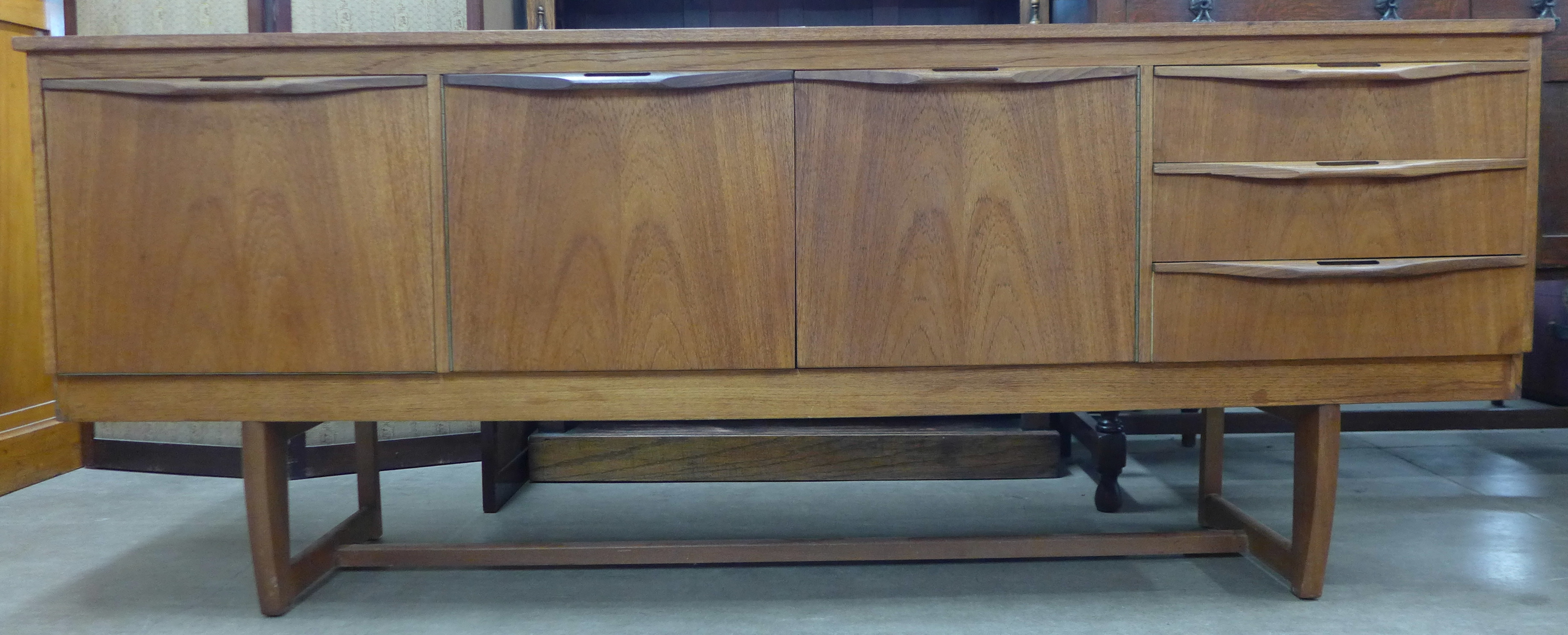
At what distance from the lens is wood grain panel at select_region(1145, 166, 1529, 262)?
1.41 meters

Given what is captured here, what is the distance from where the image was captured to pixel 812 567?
176 cm

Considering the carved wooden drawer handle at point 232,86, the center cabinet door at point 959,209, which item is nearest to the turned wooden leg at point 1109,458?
the center cabinet door at point 959,209

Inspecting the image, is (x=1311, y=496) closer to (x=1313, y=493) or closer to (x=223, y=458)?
(x=1313, y=493)

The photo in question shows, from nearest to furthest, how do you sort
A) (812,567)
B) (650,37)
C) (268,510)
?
(650,37)
(268,510)
(812,567)

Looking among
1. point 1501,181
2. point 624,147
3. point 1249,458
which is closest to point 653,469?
point 624,147

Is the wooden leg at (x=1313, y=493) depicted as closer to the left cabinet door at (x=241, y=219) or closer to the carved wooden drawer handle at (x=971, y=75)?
the carved wooden drawer handle at (x=971, y=75)

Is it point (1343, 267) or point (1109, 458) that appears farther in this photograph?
point (1109, 458)

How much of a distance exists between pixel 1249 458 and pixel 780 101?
1.85 meters

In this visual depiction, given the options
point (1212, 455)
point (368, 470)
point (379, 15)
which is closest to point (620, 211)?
point (368, 470)

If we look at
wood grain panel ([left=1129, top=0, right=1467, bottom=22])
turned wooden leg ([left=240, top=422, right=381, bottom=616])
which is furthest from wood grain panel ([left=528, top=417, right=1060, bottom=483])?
wood grain panel ([left=1129, top=0, right=1467, bottom=22])

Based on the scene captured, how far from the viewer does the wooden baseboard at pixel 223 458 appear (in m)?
2.45

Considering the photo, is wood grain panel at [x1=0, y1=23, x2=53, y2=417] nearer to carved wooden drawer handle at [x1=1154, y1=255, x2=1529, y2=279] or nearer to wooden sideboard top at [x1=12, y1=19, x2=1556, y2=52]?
wooden sideboard top at [x1=12, y1=19, x2=1556, y2=52]

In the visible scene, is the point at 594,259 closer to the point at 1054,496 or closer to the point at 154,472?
the point at 1054,496

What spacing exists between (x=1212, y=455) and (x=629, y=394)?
118 cm
